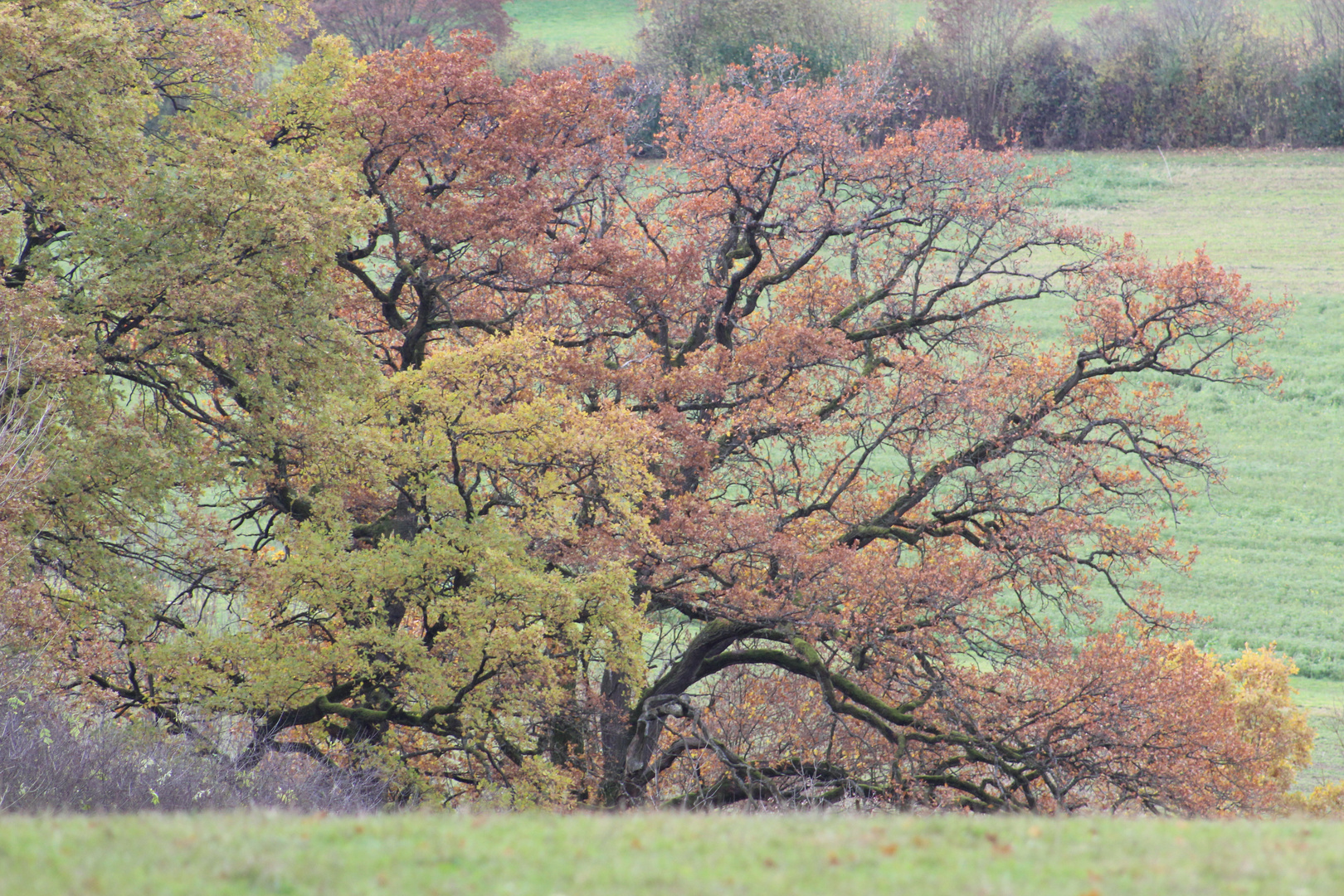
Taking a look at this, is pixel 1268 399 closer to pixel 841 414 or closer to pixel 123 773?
pixel 841 414

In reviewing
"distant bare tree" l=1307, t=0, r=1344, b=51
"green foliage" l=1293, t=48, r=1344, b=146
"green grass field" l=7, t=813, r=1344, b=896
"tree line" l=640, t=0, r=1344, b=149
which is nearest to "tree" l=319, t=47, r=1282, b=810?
"green grass field" l=7, t=813, r=1344, b=896

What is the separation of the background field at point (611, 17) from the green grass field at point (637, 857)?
203 ft

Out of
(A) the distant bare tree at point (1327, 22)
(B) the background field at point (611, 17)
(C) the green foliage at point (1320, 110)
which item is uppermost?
(B) the background field at point (611, 17)

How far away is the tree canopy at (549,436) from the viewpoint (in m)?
16.0

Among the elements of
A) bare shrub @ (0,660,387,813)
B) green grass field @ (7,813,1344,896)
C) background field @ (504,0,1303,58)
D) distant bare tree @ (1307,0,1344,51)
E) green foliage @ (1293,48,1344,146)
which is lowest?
bare shrub @ (0,660,387,813)

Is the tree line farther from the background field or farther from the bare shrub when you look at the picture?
the bare shrub

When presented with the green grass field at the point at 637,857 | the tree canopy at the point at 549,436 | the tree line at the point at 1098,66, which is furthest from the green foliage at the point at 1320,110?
the green grass field at the point at 637,857

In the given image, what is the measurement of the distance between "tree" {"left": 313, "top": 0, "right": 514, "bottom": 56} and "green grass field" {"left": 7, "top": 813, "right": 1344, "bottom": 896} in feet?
201

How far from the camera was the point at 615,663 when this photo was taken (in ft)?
53.5

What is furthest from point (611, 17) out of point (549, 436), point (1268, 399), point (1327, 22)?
point (549, 436)

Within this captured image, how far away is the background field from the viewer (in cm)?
7356

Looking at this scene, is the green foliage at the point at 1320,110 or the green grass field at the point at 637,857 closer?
the green grass field at the point at 637,857

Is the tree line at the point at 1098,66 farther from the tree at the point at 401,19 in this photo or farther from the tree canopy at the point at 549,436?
the tree canopy at the point at 549,436

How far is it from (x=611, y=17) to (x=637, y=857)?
87.9m
